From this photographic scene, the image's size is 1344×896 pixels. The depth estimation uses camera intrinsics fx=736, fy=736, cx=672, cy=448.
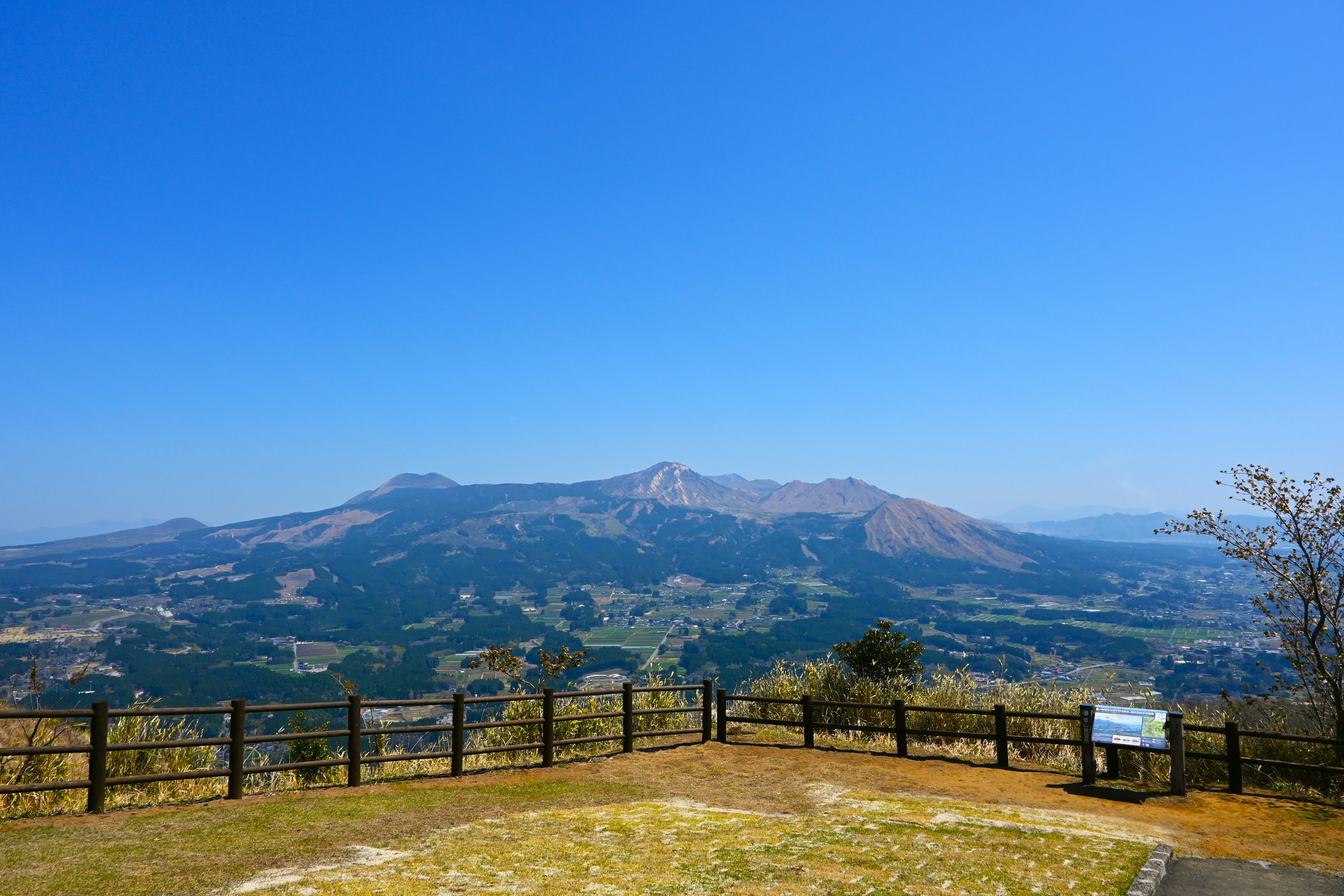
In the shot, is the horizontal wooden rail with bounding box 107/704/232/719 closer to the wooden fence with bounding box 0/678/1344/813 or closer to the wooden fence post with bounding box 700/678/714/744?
the wooden fence with bounding box 0/678/1344/813

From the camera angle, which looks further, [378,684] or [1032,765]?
[378,684]

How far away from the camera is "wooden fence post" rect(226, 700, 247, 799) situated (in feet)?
35.0

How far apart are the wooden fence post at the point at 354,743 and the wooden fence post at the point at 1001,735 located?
37.5 feet

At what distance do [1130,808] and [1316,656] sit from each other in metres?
4.87

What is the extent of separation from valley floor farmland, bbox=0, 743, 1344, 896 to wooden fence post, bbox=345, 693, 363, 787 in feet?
1.36

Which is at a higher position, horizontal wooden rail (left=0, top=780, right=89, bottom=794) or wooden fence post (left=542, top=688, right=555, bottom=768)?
horizontal wooden rail (left=0, top=780, right=89, bottom=794)

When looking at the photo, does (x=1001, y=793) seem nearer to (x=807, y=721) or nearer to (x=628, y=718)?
(x=807, y=721)

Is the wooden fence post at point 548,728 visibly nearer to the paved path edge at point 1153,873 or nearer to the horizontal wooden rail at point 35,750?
the horizontal wooden rail at point 35,750

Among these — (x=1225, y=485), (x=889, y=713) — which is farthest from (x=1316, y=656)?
(x=889, y=713)

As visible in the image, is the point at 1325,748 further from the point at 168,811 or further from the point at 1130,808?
the point at 168,811

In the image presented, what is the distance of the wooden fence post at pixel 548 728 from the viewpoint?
14.1 m

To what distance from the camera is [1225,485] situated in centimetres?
1435

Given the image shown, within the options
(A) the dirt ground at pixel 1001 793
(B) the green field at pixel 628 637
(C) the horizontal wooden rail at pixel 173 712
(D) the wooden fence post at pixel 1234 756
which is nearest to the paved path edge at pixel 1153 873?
(A) the dirt ground at pixel 1001 793

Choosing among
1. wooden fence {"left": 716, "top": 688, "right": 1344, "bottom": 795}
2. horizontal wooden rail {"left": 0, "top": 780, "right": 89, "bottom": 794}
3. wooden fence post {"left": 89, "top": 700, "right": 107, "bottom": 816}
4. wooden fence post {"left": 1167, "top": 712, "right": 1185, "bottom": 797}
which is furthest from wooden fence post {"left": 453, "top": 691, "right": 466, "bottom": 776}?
wooden fence post {"left": 1167, "top": 712, "right": 1185, "bottom": 797}
